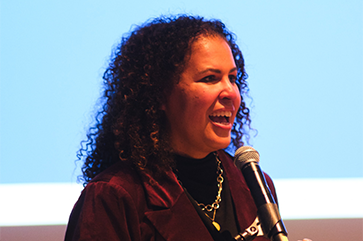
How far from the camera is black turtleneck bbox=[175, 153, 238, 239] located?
1.30 metres

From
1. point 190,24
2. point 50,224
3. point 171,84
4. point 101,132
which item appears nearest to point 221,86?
point 171,84

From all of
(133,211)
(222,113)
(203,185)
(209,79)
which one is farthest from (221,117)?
(133,211)

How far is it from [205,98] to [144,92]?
24cm

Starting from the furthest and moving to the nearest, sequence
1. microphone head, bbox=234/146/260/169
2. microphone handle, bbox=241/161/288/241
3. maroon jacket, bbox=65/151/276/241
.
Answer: maroon jacket, bbox=65/151/276/241, microphone head, bbox=234/146/260/169, microphone handle, bbox=241/161/288/241

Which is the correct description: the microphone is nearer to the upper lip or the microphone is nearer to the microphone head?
the microphone head

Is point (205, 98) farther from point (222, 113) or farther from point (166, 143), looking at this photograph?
point (166, 143)

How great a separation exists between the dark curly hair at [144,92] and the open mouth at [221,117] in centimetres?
18

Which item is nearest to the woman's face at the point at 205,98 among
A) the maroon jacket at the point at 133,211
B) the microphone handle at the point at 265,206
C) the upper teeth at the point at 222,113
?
the upper teeth at the point at 222,113

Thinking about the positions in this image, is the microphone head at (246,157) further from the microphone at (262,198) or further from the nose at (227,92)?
the nose at (227,92)

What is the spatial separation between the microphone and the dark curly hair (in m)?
0.38

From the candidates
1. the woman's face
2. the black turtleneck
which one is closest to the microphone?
the woman's face

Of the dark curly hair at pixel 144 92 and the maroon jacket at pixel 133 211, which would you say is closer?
the maroon jacket at pixel 133 211

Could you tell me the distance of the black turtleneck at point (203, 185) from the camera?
51.1 inches

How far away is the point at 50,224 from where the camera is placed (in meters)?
1.97
